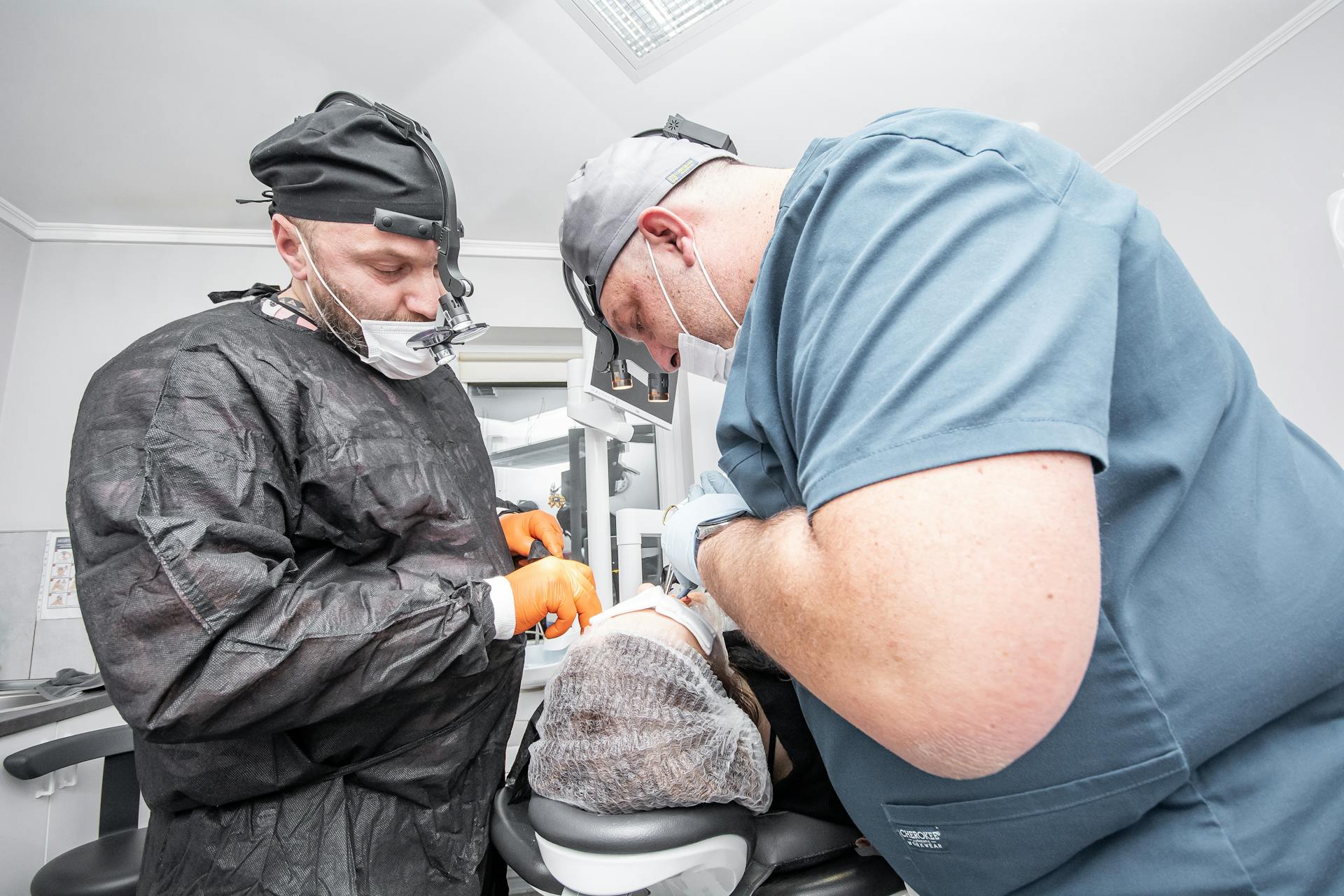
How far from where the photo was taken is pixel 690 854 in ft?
2.65

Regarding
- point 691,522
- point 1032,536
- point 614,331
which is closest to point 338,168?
point 614,331

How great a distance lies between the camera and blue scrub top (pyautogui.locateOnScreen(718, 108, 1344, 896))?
43 cm

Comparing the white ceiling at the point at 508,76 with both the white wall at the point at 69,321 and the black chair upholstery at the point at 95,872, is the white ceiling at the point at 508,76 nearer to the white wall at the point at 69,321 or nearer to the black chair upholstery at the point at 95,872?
the white wall at the point at 69,321

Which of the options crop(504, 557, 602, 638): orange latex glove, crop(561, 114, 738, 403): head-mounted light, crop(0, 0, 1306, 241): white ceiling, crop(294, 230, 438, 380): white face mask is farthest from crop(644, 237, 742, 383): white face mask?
crop(0, 0, 1306, 241): white ceiling

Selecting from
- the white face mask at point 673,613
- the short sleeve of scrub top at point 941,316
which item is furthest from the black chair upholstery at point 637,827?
the short sleeve of scrub top at point 941,316

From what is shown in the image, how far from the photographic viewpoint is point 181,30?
183 cm

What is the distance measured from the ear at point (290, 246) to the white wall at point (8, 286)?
2.13 m

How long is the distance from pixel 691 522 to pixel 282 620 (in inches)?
22.3

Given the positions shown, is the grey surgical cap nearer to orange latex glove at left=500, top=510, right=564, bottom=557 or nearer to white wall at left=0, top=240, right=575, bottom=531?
orange latex glove at left=500, top=510, right=564, bottom=557

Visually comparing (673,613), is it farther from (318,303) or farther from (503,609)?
(318,303)

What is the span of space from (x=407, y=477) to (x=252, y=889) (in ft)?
2.03

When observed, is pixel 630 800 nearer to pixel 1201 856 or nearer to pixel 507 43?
pixel 1201 856

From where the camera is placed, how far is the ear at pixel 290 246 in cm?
126

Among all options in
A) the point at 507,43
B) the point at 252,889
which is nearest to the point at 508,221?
the point at 507,43
